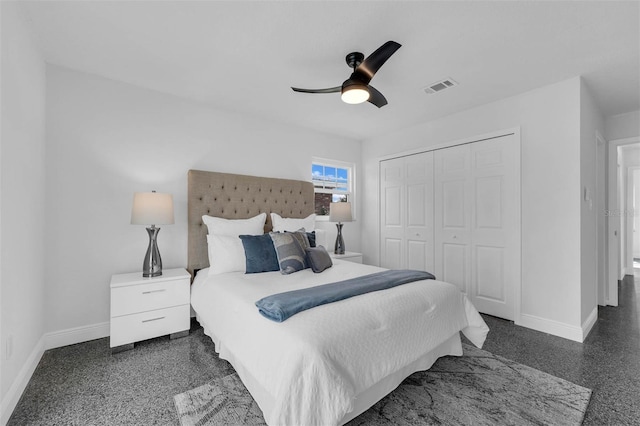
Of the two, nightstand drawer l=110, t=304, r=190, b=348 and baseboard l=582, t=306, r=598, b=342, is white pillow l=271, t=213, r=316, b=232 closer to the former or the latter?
nightstand drawer l=110, t=304, r=190, b=348

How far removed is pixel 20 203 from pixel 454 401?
10.8ft

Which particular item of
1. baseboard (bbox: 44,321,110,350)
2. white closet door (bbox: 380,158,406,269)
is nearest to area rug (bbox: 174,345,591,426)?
baseboard (bbox: 44,321,110,350)

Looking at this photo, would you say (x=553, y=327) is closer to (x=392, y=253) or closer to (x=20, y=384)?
(x=392, y=253)

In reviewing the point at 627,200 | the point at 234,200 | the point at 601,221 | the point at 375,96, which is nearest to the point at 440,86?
the point at 375,96

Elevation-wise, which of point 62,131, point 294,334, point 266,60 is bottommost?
point 294,334

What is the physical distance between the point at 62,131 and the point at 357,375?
10.9ft

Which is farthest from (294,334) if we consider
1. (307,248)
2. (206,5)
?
(206,5)

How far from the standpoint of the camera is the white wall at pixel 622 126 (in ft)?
11.9

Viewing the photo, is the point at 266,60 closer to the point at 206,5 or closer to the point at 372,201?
the point at 206,5

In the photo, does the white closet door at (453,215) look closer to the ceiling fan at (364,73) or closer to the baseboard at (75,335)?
the ceiling fan at (364,73)

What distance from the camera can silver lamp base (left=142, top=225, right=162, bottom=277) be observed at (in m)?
2.74

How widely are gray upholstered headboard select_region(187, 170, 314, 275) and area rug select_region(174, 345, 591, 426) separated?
163 centimetres

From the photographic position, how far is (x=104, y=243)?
2828 mm

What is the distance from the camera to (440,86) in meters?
3.02
